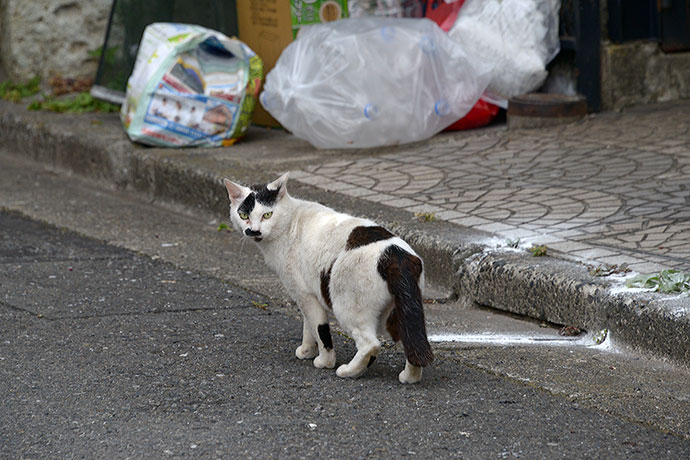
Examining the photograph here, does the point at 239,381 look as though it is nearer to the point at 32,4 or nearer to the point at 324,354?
the point at 324,354

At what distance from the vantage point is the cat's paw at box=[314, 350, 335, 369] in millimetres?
3561

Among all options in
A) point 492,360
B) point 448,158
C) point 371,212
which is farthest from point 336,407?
point 448,158

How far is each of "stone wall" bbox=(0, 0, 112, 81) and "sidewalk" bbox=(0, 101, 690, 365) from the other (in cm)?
47

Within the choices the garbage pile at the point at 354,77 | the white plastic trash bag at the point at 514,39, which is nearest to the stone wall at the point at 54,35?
the garbage pile at the point at 354,77

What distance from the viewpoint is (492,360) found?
362 cm

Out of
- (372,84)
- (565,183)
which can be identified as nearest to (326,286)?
(565,183)

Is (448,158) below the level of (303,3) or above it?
below

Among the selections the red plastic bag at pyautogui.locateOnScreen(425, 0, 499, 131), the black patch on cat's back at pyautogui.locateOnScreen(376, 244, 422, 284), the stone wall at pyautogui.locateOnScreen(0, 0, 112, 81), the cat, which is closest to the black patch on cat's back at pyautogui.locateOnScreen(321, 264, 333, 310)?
the cat

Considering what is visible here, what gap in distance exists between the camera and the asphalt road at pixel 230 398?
9.61 ft

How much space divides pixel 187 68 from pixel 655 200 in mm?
3084

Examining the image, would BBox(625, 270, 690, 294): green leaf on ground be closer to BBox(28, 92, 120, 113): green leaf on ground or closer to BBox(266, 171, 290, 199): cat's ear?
BBox(266, 171, 290, 199): cat's ear

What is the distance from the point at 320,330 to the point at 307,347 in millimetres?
164

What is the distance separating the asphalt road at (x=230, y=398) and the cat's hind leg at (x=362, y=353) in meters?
0.05

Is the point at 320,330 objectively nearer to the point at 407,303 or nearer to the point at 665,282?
the point at 407,303
